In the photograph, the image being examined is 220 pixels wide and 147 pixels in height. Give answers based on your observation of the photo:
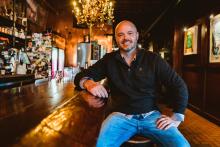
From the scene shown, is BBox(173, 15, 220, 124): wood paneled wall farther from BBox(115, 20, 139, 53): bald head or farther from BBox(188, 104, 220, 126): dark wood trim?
BBox(115, 20, 139, 53): bald head

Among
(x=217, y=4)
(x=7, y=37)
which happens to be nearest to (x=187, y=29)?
(x=217, y=4)

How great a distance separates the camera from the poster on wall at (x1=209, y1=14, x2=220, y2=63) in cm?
537

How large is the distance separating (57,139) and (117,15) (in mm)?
12114

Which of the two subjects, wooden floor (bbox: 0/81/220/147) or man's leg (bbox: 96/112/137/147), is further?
man's leg (bbox: 96/112/137/147)

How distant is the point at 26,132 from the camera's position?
136 centimetres

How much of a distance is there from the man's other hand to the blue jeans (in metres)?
0.28

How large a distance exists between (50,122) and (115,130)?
427 mm

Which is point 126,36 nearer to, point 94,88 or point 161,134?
point 94,88

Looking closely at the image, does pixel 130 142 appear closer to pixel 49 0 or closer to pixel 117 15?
pixel 49 0

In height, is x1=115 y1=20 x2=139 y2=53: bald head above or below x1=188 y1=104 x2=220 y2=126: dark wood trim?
above

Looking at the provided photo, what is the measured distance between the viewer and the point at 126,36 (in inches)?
80.6

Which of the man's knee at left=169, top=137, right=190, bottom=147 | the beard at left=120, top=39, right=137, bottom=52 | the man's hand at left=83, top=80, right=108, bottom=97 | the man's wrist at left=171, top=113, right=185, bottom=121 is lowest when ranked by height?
the man's knee at left=169, top=137, right=190, bottom=147

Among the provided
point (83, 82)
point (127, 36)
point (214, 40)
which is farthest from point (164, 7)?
point (83, 82)

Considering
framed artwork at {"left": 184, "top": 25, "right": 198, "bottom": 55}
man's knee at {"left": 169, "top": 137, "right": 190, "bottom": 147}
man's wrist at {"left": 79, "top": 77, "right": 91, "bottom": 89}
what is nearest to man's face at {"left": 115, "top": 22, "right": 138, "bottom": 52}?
man's wrist at {"left": 79, "top": 77, "right": 91, "bottom": 89}
